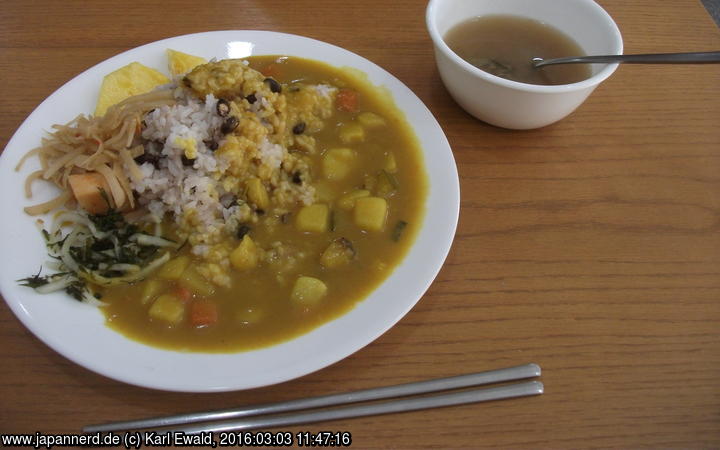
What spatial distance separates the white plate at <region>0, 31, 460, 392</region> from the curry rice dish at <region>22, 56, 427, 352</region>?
0.16 feet

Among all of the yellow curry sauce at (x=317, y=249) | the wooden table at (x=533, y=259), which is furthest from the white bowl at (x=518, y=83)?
the yellow curry sauce at (x=317, y=249)

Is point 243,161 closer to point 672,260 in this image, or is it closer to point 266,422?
point 266,422

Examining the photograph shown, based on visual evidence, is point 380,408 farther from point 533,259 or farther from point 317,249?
point 533,259

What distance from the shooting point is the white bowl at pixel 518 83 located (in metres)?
2.18

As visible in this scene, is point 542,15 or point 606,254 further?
point 542,15

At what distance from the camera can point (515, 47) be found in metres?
2.55

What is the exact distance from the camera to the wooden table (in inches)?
65.4

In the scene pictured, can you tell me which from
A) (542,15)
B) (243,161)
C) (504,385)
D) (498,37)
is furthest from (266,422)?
(542,15)

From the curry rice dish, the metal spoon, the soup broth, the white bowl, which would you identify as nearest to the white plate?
the curry rice dish

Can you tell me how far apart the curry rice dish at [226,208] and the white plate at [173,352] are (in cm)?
5

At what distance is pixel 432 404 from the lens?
5.39 feet

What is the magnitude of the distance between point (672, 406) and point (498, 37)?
184cm

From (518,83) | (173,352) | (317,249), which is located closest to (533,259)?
(518,83)

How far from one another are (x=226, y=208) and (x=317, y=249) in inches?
17.6
